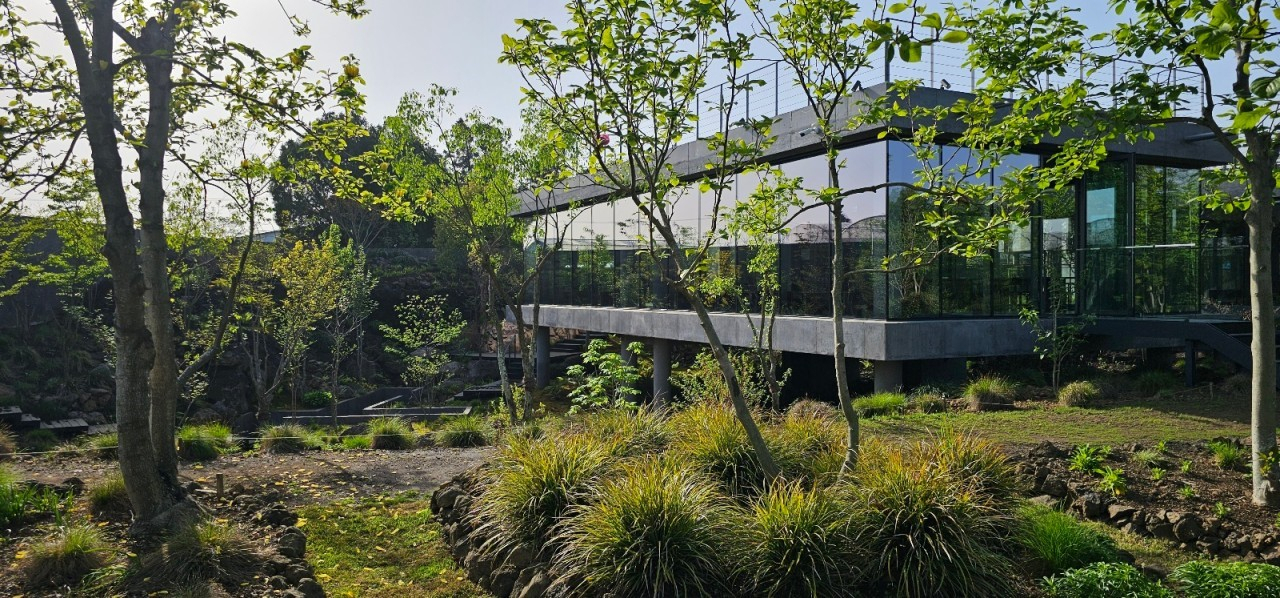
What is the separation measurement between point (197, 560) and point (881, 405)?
9.74m

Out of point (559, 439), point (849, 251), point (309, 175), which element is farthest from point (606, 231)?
point (559, 439)

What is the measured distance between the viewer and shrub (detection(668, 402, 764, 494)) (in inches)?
247

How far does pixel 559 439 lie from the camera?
6785 mm

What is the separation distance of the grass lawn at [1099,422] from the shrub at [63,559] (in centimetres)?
681

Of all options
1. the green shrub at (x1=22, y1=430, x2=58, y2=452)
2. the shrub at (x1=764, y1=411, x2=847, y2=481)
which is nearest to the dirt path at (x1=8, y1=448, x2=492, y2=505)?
the shrub at (x1=764, y1=411, x2=847, y2=481)

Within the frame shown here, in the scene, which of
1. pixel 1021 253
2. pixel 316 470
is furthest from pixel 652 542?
pixel 1021 253

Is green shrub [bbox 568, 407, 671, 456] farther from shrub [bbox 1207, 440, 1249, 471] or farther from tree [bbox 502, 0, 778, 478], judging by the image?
shrub [bbox 1207, 440, 1249, 471]

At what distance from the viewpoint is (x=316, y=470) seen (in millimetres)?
9953

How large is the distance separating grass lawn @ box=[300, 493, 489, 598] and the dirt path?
70 cm

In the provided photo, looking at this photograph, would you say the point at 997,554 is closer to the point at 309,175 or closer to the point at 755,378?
the point at 309,175

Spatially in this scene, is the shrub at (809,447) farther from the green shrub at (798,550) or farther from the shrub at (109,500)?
the shrub at (109,500)

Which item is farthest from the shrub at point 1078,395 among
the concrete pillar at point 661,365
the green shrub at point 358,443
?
the concrete pillar at point 661,365

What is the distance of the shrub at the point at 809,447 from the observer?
20.3ft

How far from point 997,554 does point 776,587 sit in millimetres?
1453
